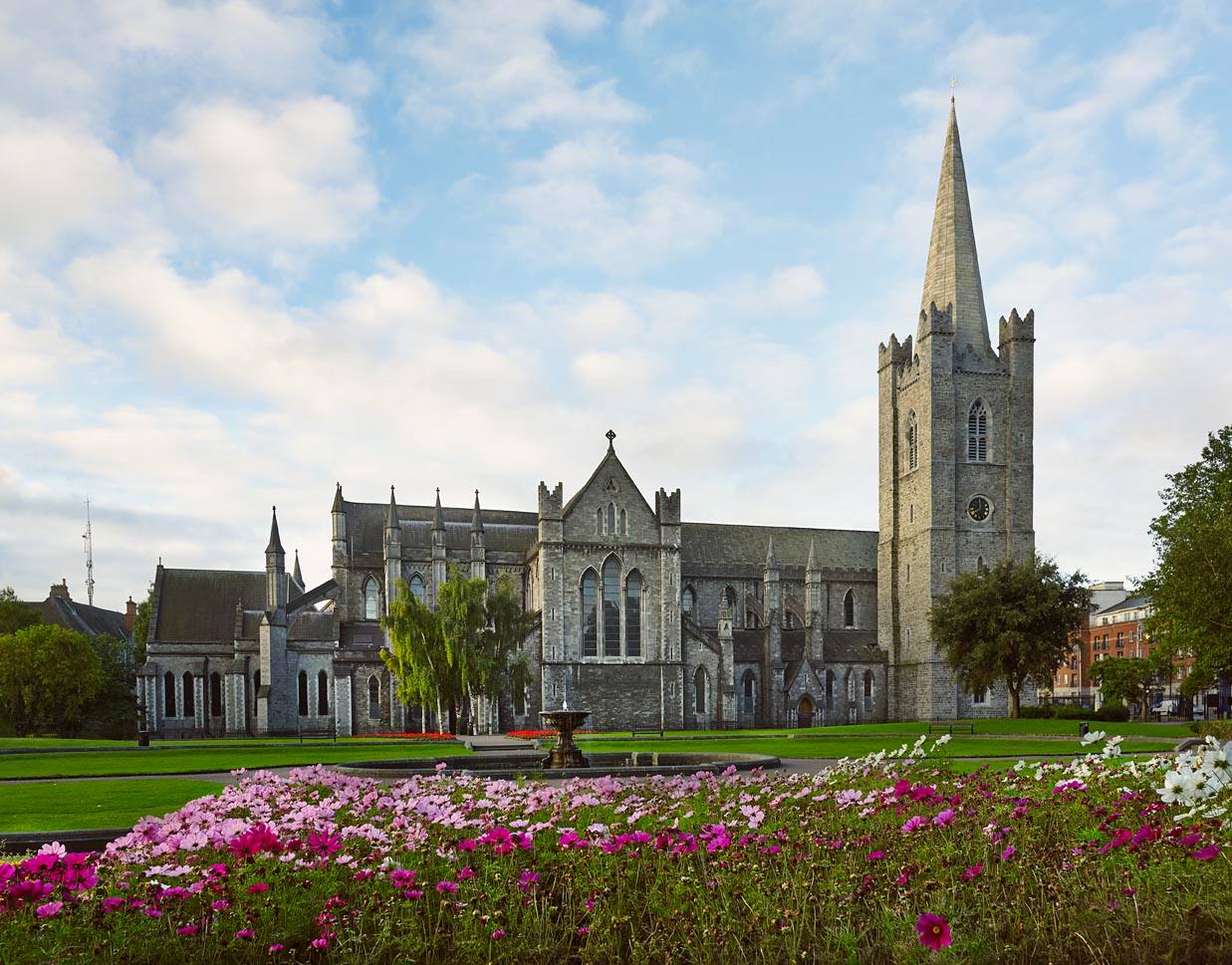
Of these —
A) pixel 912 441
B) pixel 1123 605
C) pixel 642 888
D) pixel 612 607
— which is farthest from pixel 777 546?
pixel 642 888

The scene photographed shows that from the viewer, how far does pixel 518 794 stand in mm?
10023

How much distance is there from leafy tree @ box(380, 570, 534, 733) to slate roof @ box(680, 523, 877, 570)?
24573mm

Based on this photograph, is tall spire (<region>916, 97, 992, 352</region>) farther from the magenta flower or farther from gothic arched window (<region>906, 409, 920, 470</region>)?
the magenta flower

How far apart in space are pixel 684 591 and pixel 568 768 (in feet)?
170

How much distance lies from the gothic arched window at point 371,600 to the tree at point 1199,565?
46.2 m

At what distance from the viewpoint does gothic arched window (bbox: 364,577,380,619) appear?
6831 centimetres

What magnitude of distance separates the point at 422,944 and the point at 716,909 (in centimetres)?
188

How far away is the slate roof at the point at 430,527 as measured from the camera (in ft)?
230

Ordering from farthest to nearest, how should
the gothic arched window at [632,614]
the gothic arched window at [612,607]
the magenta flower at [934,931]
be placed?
the gothic arched window at [632,614] → the gothic arched window at [612,607] → the magenta flower at [934,931]

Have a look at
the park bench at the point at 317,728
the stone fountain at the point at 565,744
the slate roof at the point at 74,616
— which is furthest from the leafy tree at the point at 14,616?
the stone fountain at the point at 565,744

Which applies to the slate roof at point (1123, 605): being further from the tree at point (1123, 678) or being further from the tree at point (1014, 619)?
the tree at point (1014, 619)

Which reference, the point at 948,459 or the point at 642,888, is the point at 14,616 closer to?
the point at 948,459

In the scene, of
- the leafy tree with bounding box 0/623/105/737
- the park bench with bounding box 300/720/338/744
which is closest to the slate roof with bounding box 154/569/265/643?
the leafy tree with bounding box 0/623/105/737

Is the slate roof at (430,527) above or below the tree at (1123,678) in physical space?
above
